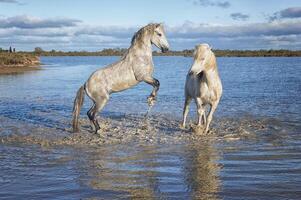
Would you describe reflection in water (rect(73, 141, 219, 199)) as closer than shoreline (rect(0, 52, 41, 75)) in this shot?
Yes

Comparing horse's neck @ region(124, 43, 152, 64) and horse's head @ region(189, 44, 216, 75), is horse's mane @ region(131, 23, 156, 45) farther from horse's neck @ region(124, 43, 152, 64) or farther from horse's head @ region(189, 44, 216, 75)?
horse's head @ region(189, 44, 216, 75)

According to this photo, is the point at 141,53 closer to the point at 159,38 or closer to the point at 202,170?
the point at 159,38

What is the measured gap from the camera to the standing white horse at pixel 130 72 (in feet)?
36.2

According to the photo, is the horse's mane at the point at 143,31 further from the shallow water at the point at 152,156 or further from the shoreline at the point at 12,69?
the shoreline at the point at 12,69

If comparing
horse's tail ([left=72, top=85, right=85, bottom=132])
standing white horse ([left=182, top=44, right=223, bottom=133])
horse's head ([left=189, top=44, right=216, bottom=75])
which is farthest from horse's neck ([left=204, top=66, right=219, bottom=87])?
horse's tail ([left=72, top=85, right=85, bottom=132])

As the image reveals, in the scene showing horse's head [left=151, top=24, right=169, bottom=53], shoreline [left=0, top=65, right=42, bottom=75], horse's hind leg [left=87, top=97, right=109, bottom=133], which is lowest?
shoreline [left=0, top=65, right=42, bottom=75]

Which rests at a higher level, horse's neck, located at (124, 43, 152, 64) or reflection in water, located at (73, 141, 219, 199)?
horse's neck, located at (124, 43, 152, 64)

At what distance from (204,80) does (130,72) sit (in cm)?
183

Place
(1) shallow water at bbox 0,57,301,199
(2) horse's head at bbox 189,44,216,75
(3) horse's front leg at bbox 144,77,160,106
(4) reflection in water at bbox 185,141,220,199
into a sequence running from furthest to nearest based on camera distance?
(3) horse's front leg at bbox 144,77,160,106, (2) horse's head at bbox 189,44,216,75, (1) shallow water at bbox 0,57,301,199, (4) reflection in water at bbox 185,141,220,199

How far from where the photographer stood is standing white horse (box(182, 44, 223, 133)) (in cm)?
982

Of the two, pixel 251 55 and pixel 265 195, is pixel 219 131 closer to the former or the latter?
pixel 265 195

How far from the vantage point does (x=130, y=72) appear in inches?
437

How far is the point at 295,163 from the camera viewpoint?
734cm

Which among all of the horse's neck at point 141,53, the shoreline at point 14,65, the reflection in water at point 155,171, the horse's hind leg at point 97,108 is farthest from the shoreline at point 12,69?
the reflection in water at point 155,171
